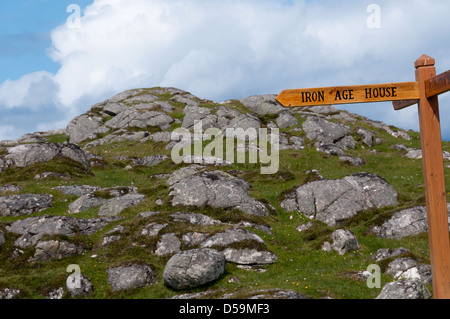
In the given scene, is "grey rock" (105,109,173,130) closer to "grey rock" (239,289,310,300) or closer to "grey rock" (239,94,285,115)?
"grey rock" (239,94,285,115)

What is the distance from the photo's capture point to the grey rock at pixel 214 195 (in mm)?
33031

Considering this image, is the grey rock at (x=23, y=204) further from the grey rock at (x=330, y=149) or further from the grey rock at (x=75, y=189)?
the grey rock at (x=330, y=149)

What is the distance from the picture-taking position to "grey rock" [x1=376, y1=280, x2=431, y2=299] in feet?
46.8

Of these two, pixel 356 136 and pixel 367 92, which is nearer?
pixel 367 92

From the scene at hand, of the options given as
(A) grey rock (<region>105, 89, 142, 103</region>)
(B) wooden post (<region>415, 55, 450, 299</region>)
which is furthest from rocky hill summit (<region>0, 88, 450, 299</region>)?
(A) grey rock (<region>105, 89, 142, 103</region>)

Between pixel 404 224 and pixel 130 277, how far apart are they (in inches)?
764

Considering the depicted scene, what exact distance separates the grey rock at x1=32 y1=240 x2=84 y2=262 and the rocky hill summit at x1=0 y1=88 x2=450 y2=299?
75 mm

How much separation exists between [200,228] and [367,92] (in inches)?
689

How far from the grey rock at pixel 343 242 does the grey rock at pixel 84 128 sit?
72.0m

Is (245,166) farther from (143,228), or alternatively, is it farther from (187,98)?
(187,98)
